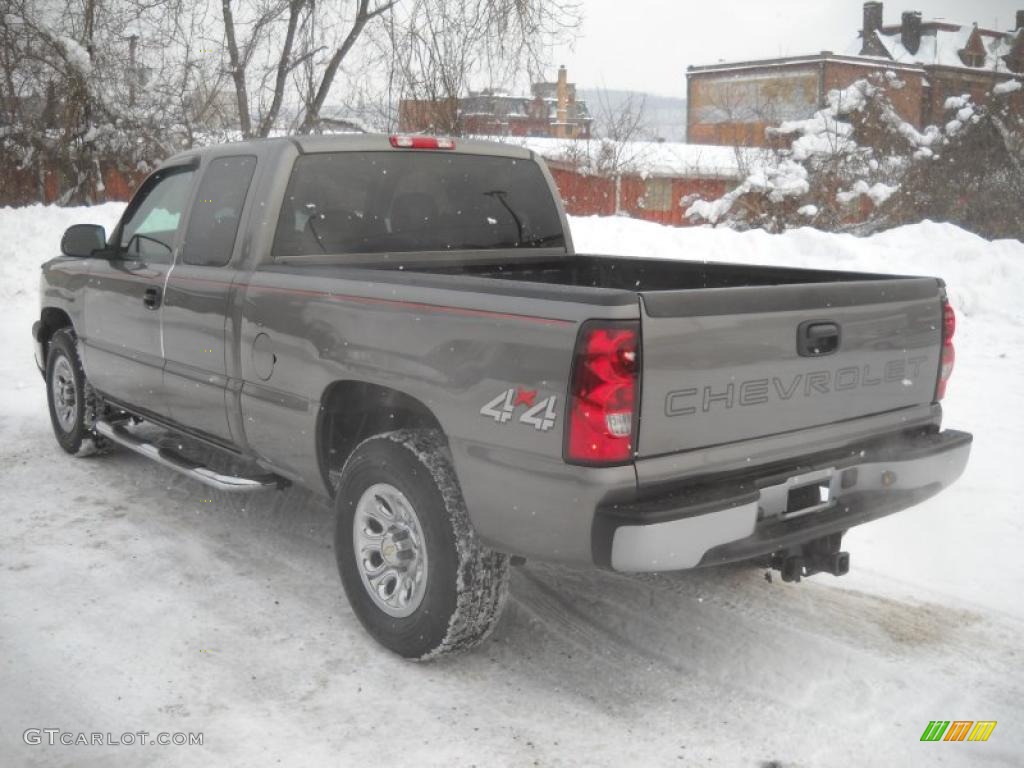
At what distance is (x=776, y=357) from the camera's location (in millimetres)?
3188

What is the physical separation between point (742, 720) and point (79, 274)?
475 cm

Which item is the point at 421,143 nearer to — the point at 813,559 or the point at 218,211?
the point at 218,211

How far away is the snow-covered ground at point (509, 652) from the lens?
3139 mm

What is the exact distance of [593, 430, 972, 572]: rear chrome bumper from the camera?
289cm

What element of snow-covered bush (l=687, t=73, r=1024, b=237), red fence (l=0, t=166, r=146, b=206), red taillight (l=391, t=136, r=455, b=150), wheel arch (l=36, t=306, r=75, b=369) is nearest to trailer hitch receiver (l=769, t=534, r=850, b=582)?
red taillight (l=391, t=136, r=455, b=150)

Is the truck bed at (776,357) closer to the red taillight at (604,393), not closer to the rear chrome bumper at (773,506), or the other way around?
the red taillight at (604,393)

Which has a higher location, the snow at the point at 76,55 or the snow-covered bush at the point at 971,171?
the snow at the point at 76,55

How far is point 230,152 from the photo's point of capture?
4.81 meters

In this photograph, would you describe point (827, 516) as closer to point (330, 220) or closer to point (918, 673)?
point (918, 673)

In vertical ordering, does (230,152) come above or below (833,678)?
above

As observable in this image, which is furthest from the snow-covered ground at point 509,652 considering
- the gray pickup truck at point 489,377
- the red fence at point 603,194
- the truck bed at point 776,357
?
the red fence at point 603,194

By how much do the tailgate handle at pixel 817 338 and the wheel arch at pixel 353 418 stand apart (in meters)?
1.34

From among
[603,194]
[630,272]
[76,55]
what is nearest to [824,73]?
[603,194]

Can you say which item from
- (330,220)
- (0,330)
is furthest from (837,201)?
(330,220)
